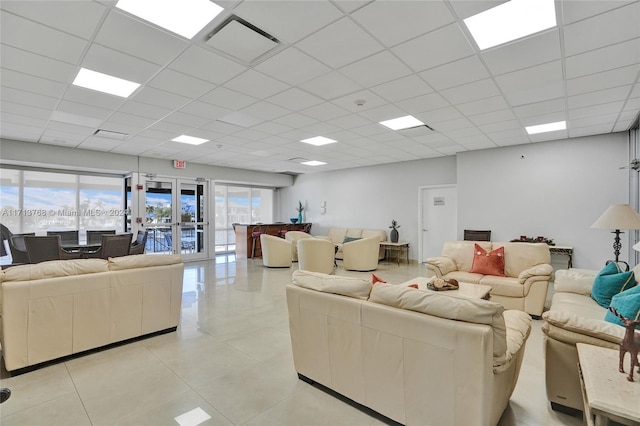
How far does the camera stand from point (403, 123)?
4965 millimetres

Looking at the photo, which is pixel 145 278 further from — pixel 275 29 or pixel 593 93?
pixel 593 93

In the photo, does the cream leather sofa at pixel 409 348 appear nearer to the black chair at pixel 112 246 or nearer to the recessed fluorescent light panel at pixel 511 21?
the recessed fluorescent light panel at pixel 511 21

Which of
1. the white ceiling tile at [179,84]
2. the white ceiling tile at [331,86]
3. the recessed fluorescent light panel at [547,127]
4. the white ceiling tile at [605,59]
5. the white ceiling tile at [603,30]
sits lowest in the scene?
the recessed fluorescent light panel at [547,127]

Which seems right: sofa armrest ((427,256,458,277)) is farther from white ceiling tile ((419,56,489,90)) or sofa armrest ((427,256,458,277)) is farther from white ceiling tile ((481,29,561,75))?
white ceiling tile ((481,29,561,75))

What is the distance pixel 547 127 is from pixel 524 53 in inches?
121

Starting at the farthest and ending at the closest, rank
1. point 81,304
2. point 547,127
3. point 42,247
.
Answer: point 547,127
point 42,247
point 81,304

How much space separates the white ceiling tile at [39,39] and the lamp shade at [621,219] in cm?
566

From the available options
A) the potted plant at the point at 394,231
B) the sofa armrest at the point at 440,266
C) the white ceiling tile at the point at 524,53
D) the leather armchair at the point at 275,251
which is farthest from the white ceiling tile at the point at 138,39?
the potted plant at the point at 394,231

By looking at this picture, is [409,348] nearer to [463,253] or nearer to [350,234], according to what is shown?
[463,253]

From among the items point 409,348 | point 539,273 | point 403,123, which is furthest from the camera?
point 403,123

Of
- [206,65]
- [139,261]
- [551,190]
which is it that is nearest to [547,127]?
[551,190]

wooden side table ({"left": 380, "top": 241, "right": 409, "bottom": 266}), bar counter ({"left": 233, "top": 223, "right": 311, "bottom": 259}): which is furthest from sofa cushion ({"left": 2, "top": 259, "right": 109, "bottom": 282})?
wooden side table ({"left": 380, "top": 241, "right": 409, "bottom": 266})

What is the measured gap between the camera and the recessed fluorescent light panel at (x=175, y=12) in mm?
2154

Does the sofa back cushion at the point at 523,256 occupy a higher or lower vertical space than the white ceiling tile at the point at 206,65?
lower
